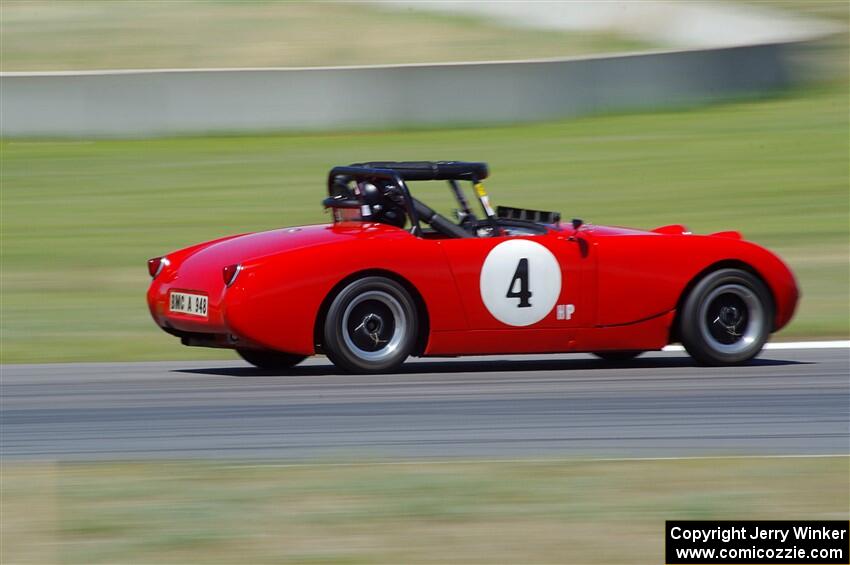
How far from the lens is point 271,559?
4656 millimetres

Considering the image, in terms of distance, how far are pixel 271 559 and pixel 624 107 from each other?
55.1 ft

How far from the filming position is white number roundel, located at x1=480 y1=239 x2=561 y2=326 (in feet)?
28.7

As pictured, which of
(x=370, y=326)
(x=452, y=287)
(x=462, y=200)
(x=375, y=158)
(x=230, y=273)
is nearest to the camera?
(x=230, y=273)

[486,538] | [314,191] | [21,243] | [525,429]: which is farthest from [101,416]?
[314,191]

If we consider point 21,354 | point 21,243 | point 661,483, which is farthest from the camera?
point 21,243

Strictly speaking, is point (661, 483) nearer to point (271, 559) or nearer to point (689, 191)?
point (271, 559)

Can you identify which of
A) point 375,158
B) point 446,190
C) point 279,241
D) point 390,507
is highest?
point 375,158

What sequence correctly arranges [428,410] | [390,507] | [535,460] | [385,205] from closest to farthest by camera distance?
[390,507]
[535,460]
[428,410]
[385,205]

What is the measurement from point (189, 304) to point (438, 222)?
1590 mm

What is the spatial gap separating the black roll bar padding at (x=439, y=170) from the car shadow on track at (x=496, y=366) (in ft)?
3.97

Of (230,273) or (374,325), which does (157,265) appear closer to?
(230,273)

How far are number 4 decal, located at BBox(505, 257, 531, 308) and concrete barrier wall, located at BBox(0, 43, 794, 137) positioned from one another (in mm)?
10448

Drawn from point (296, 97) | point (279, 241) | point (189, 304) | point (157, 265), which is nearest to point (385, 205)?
point (279, 241)

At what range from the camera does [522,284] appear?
8.76 metres
